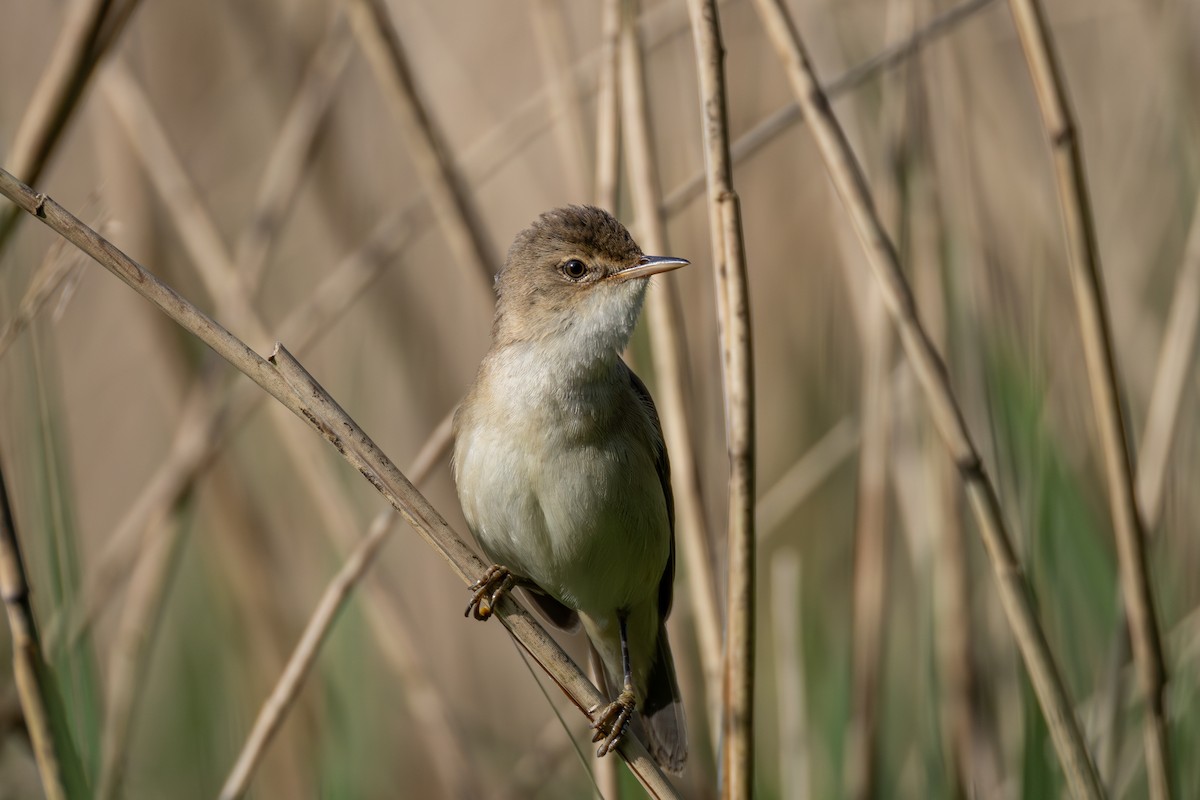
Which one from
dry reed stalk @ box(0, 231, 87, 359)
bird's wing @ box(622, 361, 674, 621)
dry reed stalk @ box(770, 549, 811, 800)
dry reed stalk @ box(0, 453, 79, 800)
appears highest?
dry reed stalk @ box(0, 231, 87, 359)

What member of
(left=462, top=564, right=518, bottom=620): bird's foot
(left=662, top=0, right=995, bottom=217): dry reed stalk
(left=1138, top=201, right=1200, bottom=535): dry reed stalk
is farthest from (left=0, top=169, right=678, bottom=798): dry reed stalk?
(left=1138, top=201, right=1200, bottom=535): dry reed stalk

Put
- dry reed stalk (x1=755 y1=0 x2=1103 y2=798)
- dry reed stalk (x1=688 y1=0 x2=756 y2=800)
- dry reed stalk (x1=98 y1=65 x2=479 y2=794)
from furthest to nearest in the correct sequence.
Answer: dry reed stalk (x1=98 y1=65 x2=479 y2=794) < dry reed stalk (x1=755 y1=0 x2=1103 y2=798) < dry reed stalk (x1=688 y1=0 x2=756 y2=800)

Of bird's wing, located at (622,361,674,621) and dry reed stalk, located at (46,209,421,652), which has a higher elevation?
dry reed stalk, located at (46,209,421,652)

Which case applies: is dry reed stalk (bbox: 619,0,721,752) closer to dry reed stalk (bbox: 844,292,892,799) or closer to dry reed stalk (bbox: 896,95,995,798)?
dry reed stalk (bbox: 844,292,892,799)

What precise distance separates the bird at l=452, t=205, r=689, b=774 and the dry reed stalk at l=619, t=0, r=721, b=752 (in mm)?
85

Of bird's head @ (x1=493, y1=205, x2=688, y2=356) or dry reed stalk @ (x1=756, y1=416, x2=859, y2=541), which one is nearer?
bird's head @ (x1=493, y1=205, x2=688, y2=356)

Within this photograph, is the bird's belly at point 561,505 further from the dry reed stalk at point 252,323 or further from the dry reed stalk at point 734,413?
the dry reed stalk at point 734,413

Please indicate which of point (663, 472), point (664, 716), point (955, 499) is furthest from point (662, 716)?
point (955, 499)

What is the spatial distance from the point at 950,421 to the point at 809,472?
1398 mm

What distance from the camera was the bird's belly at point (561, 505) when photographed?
8.56 feet

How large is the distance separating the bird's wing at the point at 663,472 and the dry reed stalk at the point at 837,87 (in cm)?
44

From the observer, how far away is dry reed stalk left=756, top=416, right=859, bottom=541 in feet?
11.4

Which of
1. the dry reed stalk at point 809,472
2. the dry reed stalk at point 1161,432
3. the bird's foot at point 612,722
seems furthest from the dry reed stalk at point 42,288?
the dry reed stalk at point 1161,432

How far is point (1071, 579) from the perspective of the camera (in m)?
2.99
